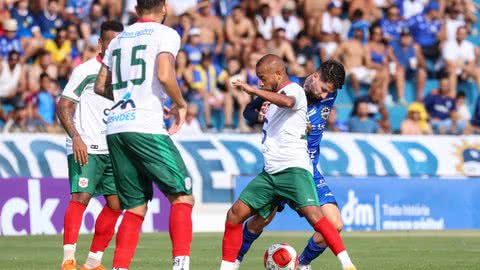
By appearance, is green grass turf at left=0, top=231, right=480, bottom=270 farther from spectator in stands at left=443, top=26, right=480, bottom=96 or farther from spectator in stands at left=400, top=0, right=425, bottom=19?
spectator in stands at left=400, top=0, right=425, bottom=19

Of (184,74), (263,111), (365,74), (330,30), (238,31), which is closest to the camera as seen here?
(263,111)

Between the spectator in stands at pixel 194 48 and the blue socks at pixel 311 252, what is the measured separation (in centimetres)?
1317

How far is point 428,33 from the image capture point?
98.3 ft

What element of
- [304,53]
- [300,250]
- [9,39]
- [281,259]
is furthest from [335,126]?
[281,259]

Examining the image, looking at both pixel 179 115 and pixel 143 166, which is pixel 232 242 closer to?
pixel 143 166

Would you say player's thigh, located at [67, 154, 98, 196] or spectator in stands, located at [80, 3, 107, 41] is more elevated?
spectator in stands, located at [80, 3, 107, 41]

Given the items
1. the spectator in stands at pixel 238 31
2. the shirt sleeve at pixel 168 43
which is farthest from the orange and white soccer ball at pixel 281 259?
the spectator in stands at pixel 238 31

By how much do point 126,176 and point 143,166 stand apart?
0.66ft

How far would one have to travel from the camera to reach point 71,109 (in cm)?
1201

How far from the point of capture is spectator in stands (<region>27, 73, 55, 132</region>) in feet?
73.9

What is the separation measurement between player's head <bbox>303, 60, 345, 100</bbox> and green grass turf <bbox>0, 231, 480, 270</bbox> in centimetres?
217

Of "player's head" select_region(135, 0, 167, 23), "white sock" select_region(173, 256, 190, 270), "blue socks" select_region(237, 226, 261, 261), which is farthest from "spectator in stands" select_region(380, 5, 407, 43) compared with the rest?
"white sock" select_region(173, 256, 190, 270)

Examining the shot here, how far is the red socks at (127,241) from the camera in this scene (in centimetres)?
982

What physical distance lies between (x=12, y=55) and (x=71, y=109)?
11637mm
